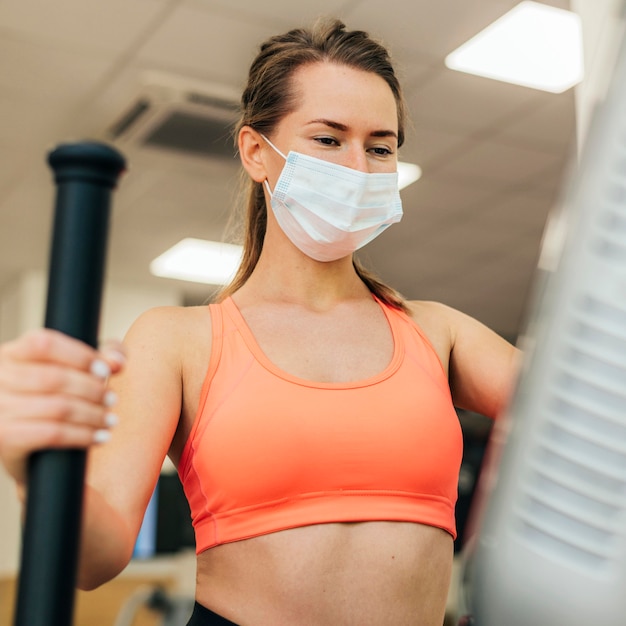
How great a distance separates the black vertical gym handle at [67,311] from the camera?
0.40 metres

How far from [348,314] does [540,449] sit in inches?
38.2

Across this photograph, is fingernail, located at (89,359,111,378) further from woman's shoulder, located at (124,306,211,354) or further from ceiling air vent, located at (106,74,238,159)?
ceiling air vent, located at (106,74,238,159)

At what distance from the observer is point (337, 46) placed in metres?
1.30

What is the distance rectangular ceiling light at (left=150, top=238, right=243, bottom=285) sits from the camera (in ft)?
19.7

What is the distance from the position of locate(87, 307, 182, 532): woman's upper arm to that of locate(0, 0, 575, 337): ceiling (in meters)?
0.90

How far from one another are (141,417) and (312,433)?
0.19 meters

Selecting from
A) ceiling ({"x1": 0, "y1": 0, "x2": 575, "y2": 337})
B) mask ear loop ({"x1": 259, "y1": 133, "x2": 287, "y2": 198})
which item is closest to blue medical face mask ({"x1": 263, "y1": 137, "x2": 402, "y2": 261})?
mask ear loop ({"x1": 259, "y1": 133, "x2": 287, "y2": 198})

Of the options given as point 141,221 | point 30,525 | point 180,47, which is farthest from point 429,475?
point 141,221

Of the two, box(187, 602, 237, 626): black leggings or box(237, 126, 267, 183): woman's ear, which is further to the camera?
box(237, 126, 267, 183): woman's ear

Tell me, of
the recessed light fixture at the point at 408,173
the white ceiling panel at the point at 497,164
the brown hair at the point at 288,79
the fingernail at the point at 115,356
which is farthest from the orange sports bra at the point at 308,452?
the recessed light fixture at the point at 408,173

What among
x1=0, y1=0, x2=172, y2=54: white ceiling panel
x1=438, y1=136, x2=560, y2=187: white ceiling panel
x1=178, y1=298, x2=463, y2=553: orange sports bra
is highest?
x1=0, y1=0, x2=172, y2=54: white ceiling panel

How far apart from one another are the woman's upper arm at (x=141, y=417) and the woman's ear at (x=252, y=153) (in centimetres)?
33

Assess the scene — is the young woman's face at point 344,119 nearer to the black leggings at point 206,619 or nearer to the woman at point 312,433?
the woman at point 312,433

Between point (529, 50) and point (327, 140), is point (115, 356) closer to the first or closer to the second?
point (327, 140)
